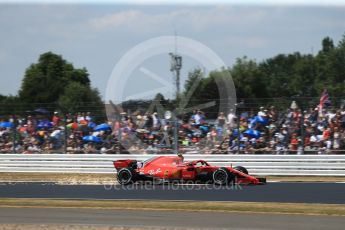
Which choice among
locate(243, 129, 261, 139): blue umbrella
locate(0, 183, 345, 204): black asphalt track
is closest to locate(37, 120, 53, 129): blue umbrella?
locate(0, 183, 345, 204): black asphalt track

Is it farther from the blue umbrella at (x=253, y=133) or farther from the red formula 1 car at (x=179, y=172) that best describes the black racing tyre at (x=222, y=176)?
the blue umbrella at (x=253, y=133)

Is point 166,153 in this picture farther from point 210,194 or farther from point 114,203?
point 114,203

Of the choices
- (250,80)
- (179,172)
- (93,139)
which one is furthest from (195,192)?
(250,80)

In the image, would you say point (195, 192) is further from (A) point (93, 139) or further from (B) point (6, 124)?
(B) point (6, 124)

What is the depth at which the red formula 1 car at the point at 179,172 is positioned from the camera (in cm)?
1494

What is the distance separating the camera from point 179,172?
15.3 metres

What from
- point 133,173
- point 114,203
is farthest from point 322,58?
point 114,203

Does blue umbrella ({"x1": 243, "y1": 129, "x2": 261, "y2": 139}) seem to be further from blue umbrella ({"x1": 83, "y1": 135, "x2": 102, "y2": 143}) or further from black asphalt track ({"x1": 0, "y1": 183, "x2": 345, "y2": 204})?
blue umbrella ({"x1": 83, "y1": 135, "x2": 102, "y2": 143})

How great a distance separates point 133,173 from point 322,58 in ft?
152

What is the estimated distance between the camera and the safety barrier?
688 inches

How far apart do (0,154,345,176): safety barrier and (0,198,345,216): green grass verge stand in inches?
253

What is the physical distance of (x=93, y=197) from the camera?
13.0 metres

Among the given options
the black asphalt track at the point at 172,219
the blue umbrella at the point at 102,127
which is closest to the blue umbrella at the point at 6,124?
the blue umbrella at the point at 102,127

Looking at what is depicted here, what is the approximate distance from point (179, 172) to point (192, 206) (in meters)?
4.02
